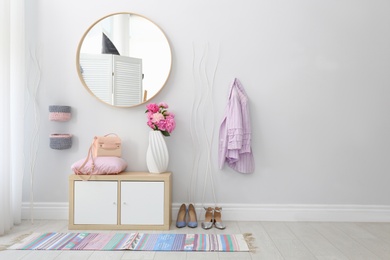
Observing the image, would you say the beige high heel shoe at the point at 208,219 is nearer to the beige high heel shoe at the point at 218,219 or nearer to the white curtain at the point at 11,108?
the beige high heel shoe at the point at 218,219

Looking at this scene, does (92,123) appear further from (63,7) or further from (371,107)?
(371,107)

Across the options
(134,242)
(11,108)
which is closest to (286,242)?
(134,242)

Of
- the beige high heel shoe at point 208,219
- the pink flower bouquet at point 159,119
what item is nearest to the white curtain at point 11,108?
the pink flower bouquet at point 159,119

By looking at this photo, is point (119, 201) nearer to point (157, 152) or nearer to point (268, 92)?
point (157, 152)

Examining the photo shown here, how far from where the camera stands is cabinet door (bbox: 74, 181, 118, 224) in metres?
2.77

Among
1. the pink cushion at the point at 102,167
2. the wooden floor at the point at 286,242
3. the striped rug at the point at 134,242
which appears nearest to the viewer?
the wooden floor at the point at 286,242

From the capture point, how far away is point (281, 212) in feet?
10.2

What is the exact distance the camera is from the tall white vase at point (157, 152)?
9.39ft

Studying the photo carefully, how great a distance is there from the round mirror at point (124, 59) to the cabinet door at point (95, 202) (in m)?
0.70

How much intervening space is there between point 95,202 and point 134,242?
52 cm

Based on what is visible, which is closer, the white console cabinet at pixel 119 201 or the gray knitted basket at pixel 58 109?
the white console cabinet at pixel 119 201

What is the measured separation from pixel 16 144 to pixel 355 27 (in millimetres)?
2962

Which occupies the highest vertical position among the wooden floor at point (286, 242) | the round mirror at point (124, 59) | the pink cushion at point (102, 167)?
the round mirror at point (124, 59)

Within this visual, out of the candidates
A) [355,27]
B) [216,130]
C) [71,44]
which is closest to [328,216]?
[216,130]
